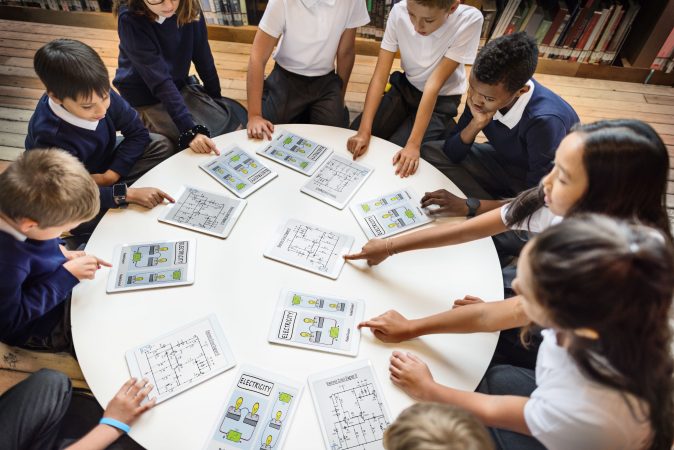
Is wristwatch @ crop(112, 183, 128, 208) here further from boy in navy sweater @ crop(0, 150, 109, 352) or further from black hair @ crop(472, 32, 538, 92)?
black hair @ crop(472, 32, 538, 92)

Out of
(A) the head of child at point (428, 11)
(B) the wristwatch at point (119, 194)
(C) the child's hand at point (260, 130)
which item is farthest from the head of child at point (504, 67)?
(B) the wristwatch at point (119, 194)

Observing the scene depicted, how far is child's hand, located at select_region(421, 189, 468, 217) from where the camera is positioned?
1.59 m

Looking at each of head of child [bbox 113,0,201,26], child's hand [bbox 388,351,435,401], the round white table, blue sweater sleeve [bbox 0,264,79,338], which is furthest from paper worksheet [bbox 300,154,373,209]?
head of child [bbox 113,0,201,26]

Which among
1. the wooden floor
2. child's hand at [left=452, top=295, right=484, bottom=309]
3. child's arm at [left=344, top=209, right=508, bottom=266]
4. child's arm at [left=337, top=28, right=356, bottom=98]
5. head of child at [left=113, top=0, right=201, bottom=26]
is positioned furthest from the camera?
the wooden floor

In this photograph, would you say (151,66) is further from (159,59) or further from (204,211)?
(204,211)

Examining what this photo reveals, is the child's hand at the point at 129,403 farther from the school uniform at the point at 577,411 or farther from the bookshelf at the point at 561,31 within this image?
the bookshelf at the point at 561,31

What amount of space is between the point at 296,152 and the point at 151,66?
82cm

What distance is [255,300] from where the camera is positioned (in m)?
1.32

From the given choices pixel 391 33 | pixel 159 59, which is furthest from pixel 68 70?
pixel 391 33

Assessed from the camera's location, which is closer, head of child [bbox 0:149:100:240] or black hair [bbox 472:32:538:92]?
head of child [bbox 0:149:100:240]

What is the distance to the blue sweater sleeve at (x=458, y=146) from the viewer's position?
2086mm

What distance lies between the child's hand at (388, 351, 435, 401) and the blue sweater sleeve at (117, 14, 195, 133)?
1.41 m

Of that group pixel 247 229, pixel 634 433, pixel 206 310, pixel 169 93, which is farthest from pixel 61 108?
pixel 634 433

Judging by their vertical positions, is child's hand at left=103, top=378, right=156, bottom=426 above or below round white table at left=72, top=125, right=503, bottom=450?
below
